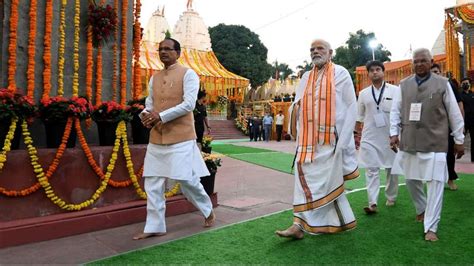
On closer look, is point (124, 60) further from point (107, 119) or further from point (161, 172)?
point (161, 172)

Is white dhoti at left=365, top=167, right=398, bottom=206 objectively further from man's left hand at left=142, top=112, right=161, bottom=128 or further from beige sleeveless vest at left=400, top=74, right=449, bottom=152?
man's left hand at left=142, top=112, right=161, bottom=128

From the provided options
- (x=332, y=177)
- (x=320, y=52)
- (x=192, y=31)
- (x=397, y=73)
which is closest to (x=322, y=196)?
(x=332, y=177)

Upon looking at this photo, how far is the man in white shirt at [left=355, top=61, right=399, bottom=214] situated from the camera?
4.45 m

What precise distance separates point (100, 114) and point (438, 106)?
127 inches

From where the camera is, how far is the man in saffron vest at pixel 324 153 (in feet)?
10.5

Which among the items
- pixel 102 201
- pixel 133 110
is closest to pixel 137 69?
pixel 133 110

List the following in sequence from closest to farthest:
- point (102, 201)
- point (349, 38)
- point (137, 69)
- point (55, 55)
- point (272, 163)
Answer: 1. point (102, 201)
2. point (55, 55)
3. point (137, 69)
4. point (272, 163)
5. point (349, 38)

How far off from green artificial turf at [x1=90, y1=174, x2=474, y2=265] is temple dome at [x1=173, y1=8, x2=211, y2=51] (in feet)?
99.0

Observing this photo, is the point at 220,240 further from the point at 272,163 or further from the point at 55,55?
the point at 272,163

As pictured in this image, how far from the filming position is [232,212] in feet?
14.3

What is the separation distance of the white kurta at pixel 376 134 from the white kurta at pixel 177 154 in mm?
2111

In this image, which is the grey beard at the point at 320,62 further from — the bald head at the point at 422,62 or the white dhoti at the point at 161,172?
the white dhoti at the point at 161,172

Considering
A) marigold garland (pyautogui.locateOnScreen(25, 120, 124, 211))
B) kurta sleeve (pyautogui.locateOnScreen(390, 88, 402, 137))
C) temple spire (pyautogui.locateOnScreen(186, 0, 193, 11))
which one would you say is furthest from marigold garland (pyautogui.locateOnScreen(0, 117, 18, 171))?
temple spire (pyautogui.locateOnScreen(186, 0, 193, 11))

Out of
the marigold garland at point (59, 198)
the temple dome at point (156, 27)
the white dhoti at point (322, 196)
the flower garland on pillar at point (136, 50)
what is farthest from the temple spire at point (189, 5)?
the white dhoti at point (322, 196)
